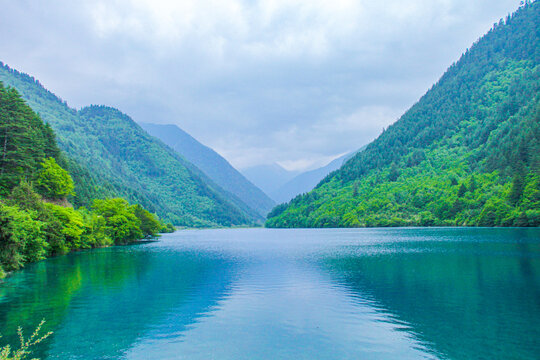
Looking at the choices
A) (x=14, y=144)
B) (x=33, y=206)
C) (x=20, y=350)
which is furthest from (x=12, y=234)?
(x=14, y=144)

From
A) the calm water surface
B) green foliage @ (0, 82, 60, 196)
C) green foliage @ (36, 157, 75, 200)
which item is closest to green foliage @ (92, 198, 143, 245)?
green foliage @ (36, 157, 75, 200)

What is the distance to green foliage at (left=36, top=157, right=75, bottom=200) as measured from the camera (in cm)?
7362

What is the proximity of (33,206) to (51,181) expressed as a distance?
69.3 feet

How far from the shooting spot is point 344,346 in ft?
58.0

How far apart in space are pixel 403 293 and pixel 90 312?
22724 millimetres

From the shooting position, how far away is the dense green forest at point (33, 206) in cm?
4106

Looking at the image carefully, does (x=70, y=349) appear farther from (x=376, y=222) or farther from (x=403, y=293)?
(x=376, y=222)

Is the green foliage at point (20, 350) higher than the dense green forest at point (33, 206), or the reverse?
the dense green forest at point (33, 206)

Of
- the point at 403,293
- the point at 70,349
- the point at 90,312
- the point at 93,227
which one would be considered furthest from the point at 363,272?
the point at 93,227

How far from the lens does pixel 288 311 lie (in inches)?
960

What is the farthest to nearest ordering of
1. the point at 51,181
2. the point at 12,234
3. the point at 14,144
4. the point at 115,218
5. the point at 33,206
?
1. the point at 115,218
2. the point at 51,181
3. the point at 14,144
4. the point at 33,206
5. the point at 12,234

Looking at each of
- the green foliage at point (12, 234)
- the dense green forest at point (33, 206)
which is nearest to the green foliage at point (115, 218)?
the dense green forest at point (33, 206)

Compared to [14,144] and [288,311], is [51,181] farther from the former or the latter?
[288,311]

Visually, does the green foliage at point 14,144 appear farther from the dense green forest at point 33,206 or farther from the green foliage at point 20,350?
the green foliage at point 20,350
